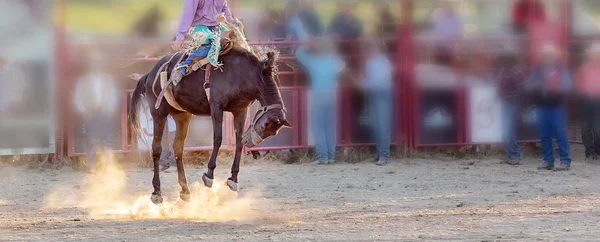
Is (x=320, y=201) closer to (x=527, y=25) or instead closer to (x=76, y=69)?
(x=76, y=69)

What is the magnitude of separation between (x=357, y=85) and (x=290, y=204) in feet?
13.1

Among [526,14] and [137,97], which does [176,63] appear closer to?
[137,97]

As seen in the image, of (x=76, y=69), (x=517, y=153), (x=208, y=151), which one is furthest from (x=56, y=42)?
(x=517, y=153)

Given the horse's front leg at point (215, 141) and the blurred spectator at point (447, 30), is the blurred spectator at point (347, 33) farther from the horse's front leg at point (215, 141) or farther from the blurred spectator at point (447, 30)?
the horse's front leg at point (215, 141)

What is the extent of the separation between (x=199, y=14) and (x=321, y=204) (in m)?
2.38

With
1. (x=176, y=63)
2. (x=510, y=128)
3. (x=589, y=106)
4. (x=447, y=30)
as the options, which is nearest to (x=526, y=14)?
(x=447, y=30)

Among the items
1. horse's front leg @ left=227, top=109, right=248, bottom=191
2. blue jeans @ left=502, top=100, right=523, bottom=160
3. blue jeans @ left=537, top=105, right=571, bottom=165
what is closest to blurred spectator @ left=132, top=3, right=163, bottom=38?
horse's front leg @ left=227, top=109, right=248, bottom=191

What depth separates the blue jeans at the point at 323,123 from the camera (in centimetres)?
1432

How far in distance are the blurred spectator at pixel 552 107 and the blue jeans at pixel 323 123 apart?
283cm

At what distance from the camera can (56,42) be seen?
44.5ft

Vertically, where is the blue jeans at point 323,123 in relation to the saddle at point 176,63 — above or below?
below

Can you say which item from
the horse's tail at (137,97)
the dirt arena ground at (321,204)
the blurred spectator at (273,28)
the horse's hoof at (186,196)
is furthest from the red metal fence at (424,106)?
the horse's hoof at (186,196)

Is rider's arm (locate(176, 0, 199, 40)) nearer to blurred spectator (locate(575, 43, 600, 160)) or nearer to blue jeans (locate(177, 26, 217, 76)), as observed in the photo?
blue jeans (locate(177, 26, 217, 76))

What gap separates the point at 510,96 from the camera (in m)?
14.6
